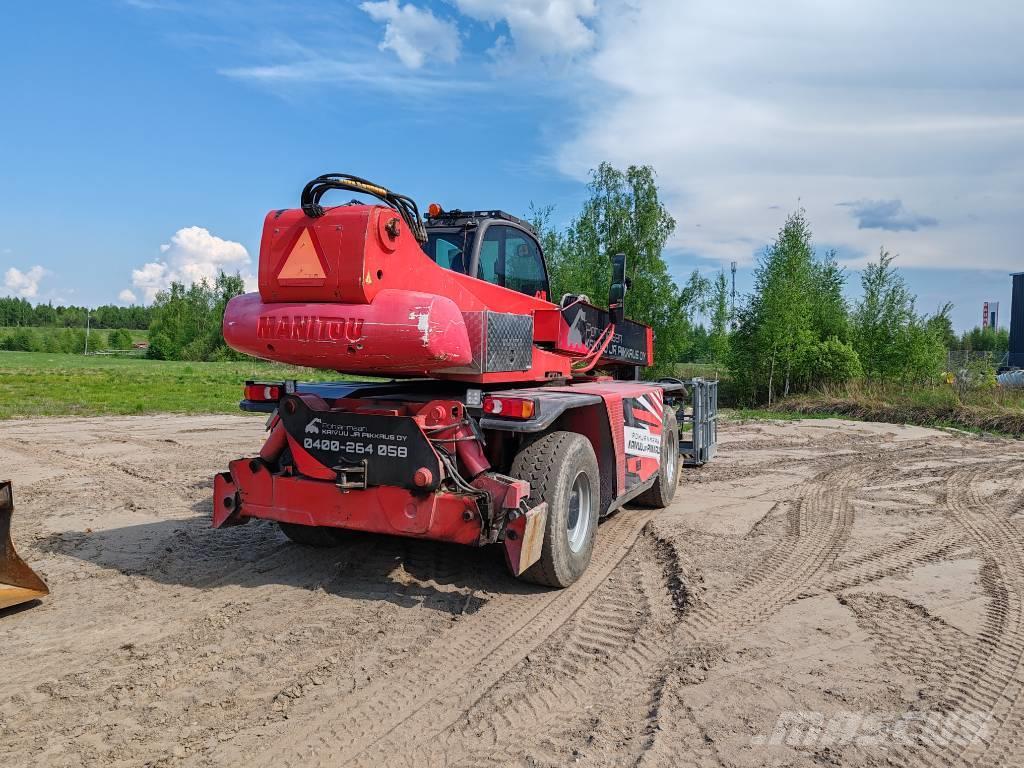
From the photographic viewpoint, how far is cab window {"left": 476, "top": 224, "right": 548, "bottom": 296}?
6105 millimetres

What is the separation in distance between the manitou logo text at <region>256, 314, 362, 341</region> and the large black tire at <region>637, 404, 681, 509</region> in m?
4.09

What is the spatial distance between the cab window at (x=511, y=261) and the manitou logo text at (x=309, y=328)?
5.39 ft

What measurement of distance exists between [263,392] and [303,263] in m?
1.65

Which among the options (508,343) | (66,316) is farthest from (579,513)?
(66,316)

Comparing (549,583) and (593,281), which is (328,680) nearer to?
(549,583)

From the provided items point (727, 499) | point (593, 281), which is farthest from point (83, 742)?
point (593, 281)

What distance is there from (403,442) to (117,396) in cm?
2092

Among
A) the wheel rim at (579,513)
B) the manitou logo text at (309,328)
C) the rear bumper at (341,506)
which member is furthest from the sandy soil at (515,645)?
the manitou logo text at (309,328)

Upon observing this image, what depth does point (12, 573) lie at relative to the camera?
4.82 meters

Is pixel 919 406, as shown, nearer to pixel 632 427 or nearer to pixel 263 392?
pixel 632 427

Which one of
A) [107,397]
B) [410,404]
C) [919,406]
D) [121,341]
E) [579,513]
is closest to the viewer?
[410,404]

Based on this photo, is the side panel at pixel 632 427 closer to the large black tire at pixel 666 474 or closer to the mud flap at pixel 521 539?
the large black tire at pixel 666 474

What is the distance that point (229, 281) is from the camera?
82875 millimetres

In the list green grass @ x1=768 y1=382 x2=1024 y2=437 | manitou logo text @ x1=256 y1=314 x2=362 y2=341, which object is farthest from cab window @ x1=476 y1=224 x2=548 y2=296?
green grass @ x1=768 y1=382 x2=1024 y2=437
